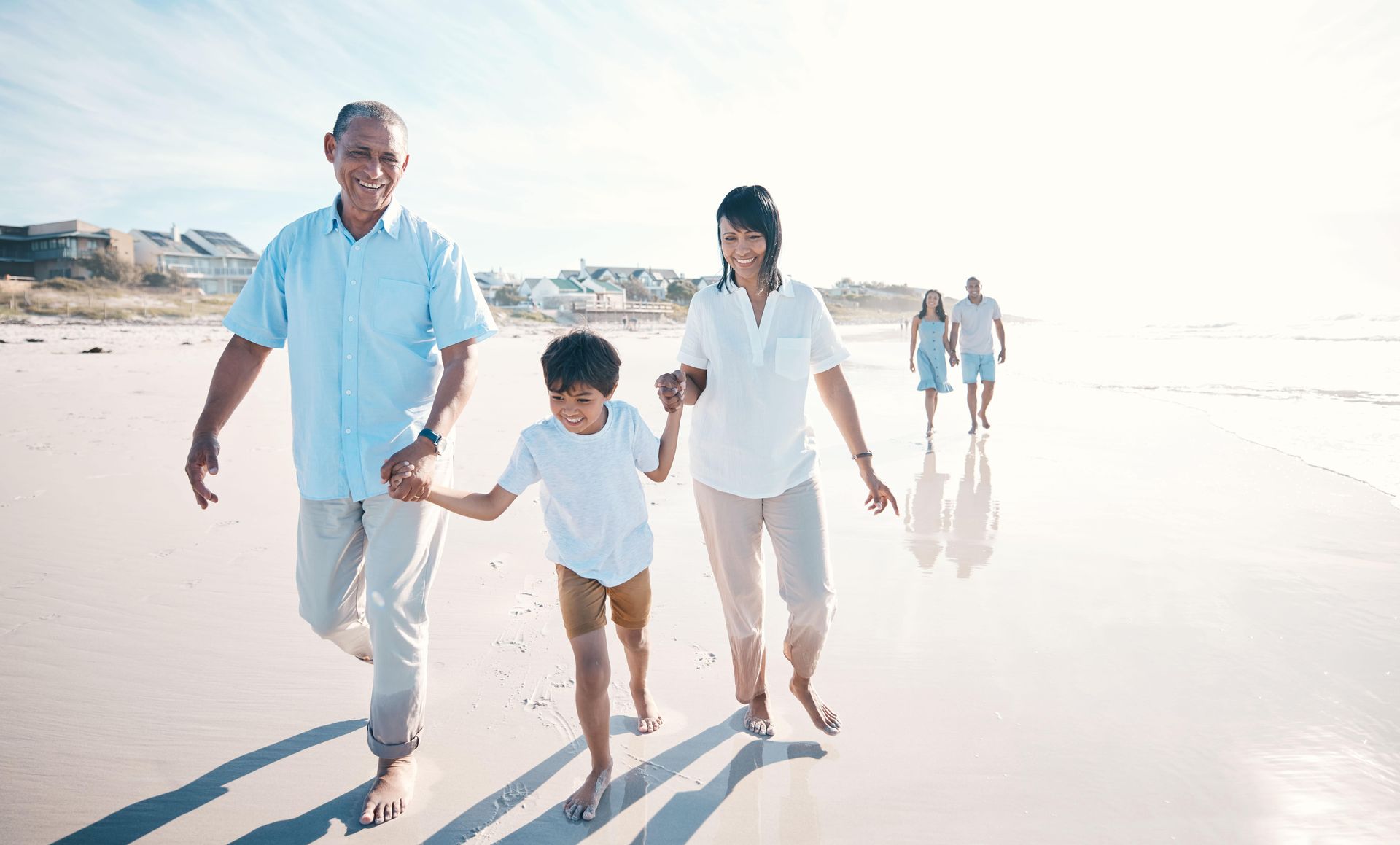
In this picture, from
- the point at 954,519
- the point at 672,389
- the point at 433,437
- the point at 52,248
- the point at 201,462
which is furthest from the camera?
the point at 52,248

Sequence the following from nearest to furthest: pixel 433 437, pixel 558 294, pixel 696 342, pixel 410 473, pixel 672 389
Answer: pixel 410 473 < pixel 433 437 < pixel 672 389 < pixel 696 342 < pixel 558 294

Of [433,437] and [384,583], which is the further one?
[384,583]

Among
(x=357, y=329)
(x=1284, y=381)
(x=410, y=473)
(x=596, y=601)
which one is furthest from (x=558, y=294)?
(x=410, y=473)

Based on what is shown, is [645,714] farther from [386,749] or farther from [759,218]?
[759,218]

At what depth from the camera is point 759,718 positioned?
2820mm

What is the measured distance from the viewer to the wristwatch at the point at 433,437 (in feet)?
7.39

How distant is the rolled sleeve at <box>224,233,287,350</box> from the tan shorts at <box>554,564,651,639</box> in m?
1.29

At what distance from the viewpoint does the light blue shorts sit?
9.34m

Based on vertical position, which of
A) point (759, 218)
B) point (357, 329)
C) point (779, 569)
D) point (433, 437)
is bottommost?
point (779, 569)

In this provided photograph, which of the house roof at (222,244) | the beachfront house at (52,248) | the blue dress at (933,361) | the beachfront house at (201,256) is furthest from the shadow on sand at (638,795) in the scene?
the house roof at (222,244)

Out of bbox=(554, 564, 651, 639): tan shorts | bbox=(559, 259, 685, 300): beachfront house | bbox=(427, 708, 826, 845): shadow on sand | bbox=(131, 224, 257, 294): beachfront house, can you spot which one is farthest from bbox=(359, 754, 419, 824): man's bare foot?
bbox=(559, 259, 685, 300): beachfront house

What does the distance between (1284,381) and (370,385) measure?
18.6 metres

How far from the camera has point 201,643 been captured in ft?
10.9

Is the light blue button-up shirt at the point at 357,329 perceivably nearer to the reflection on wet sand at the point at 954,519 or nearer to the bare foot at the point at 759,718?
the bare foot at the point at 759,718
